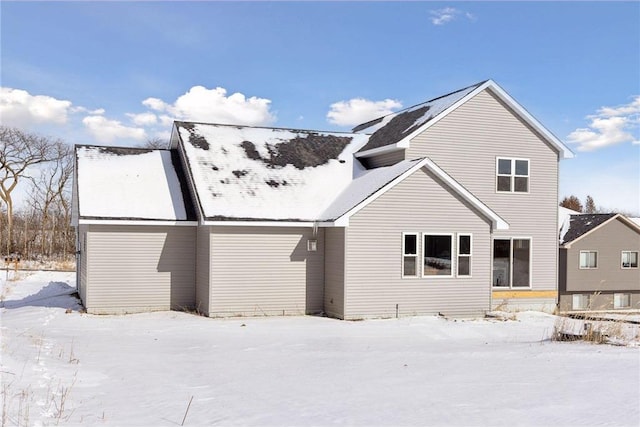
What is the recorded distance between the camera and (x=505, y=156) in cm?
2138

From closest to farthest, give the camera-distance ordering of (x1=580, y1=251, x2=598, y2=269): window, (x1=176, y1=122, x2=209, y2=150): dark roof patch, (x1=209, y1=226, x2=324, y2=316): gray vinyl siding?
(x1=209, y1=226, x2=324, y2=316): gray vinyl siding → (x1=176, y1=122, x2=209, y2=150): dark roof patch → (x1=580, y1=251, x2=598, y2=269): window

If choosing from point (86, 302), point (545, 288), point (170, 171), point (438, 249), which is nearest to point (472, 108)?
point (438, 249)

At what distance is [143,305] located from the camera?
728 inches

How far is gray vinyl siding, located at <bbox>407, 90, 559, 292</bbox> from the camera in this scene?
2069cm

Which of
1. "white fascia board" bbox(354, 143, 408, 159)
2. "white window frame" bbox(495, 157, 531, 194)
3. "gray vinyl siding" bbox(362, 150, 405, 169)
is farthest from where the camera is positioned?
"white window frame" bbox(495, 157, 531, 194)

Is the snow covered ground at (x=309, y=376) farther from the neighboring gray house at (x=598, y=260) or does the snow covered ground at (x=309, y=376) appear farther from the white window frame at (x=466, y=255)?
the neighboring gray house at (x=598, y=260)

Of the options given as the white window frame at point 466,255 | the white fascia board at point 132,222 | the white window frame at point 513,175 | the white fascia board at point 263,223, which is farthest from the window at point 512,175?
the white fascia board at point 132,222

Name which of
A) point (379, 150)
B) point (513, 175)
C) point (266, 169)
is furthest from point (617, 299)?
point (266, 169)

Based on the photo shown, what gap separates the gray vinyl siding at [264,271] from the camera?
17.7m

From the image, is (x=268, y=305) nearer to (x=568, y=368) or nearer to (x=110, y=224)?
(x=110, y=224)

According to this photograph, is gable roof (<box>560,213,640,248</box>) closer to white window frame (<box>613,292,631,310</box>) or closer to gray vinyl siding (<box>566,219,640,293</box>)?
gray vinyl siding (<box>566,219,640,293</box>)

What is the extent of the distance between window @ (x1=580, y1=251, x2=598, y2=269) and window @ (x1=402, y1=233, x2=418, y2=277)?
2157cm

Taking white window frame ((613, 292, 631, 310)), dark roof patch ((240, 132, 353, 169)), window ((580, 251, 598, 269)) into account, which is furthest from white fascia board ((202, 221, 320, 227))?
→ white window frame ((613, 292, 631, 310))

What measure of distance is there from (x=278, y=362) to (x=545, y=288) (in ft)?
45.2
